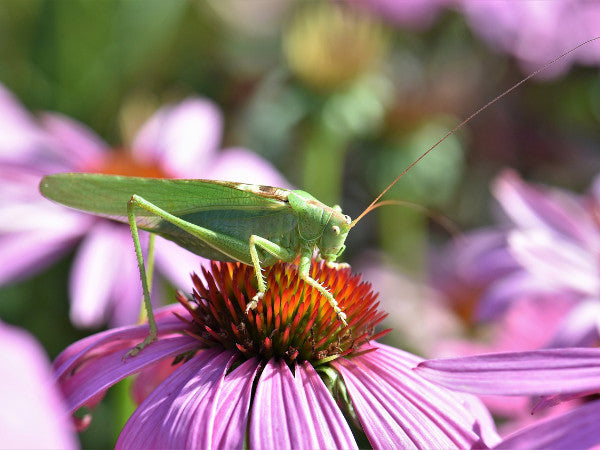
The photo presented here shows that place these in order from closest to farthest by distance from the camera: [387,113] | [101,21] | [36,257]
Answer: [36,257] → [387,113] → [101,21]

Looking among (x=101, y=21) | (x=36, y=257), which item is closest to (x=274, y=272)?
(x=36, y=257)

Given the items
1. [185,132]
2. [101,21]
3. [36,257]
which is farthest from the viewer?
[101,21]

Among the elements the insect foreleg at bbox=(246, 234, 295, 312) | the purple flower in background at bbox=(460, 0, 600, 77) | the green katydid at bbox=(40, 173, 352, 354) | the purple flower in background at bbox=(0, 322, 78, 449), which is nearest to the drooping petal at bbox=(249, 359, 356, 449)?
the insect foreleg at bbox=(246, 234, 295, 312)

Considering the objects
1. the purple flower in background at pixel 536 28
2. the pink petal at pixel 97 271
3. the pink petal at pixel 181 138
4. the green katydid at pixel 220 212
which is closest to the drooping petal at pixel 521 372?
the green katydid at pixel 220 212

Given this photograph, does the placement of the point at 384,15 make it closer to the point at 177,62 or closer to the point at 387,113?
the point at 387,113

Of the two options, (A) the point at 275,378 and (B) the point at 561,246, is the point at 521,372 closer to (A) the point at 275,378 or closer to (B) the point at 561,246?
(A) the point at 275,378

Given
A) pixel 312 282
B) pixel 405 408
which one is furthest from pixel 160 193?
pixel 405 408
